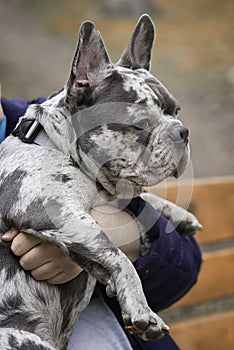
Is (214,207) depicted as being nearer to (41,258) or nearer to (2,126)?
(2,126)

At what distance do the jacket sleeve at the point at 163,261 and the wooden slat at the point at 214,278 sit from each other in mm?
383

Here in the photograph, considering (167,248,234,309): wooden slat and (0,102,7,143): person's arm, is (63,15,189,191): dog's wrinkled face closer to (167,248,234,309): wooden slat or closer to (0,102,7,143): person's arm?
(0,102,7,143): person's arm

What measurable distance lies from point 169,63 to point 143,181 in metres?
2.06

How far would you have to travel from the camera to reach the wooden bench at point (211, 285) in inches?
73.7

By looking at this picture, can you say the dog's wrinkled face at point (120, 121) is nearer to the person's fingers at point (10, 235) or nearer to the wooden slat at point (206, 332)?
the person's fingers at point (10, 235)

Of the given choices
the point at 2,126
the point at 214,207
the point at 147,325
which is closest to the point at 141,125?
the point at 147,325

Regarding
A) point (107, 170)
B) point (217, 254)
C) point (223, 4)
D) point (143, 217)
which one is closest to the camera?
point (107, 170)

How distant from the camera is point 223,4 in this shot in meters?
3.38

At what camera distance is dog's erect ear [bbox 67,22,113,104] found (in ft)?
3.62

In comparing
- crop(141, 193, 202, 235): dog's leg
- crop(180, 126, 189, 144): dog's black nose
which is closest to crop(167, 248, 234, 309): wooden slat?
crop(141, 193, 202, 235): dog's leg

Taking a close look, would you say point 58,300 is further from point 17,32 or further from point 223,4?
point 223,4

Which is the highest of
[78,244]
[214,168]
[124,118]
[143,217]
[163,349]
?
[124,118]

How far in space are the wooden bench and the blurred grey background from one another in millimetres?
894

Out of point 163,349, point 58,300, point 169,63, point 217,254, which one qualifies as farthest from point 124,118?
point 169,63
